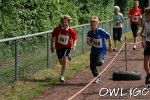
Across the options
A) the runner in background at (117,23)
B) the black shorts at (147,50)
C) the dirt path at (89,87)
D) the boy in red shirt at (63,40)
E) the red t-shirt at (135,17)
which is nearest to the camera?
the dirt path at (89,87)

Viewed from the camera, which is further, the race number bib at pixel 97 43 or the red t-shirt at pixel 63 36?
the red t-shirt at pixel 63 36

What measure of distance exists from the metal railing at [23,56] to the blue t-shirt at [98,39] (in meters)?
1.74

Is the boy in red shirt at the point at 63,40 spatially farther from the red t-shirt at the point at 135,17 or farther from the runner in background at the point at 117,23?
the red t-shirt at the point at 135,17

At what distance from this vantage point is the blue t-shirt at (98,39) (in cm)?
1158

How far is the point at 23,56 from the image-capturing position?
471 inches

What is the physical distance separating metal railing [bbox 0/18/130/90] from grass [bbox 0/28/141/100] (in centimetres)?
19

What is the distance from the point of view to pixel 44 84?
37.7 feet

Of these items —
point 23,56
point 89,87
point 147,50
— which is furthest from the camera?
point 23,56

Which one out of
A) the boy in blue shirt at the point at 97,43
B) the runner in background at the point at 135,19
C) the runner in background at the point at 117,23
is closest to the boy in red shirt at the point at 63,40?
the boy in blue shirt at the point at 97,43

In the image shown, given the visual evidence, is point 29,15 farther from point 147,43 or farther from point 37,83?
point 147,43

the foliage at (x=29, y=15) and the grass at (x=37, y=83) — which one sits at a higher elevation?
the foliage at (x=29, y=15)

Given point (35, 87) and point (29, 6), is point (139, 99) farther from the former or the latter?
point (29, 6)

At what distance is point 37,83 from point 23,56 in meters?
0.84

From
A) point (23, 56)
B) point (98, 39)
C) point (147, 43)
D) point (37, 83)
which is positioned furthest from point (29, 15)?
point (147, 43)
